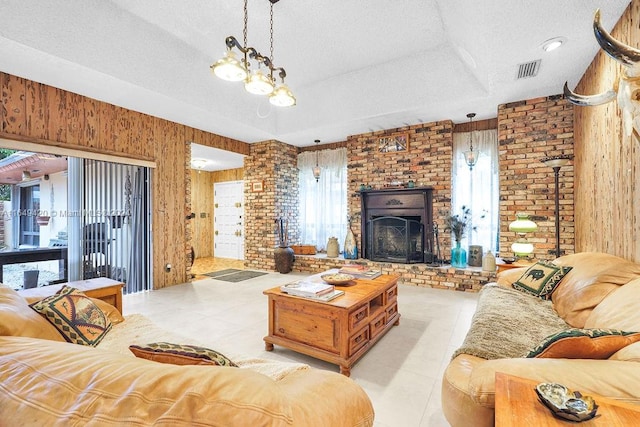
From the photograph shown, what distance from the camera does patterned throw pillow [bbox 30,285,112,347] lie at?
1.69 m

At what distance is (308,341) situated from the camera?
7.82ft

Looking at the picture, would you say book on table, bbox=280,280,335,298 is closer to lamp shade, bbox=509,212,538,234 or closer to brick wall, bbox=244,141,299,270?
lamp shade, bbox=509,212,538,234

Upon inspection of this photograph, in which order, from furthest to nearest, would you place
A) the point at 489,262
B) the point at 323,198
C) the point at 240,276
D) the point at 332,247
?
the point at 323,198 < the point at 332,247 < the point at 240,276 < the point at 489,262

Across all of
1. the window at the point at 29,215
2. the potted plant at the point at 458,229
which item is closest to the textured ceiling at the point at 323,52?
the window at the point at 29,215

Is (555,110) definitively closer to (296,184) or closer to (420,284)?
(420,284)

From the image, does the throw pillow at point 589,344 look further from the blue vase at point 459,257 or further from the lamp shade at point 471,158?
the lamp shade at point 471,158

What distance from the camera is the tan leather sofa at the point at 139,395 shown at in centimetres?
60

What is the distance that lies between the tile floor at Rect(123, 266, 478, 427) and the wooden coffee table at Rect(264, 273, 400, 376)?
0.11 metres

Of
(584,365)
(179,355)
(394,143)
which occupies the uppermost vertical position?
(394,143)

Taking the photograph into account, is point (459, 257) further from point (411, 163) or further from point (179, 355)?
point (179, 355)

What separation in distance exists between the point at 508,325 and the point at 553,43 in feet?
8.55

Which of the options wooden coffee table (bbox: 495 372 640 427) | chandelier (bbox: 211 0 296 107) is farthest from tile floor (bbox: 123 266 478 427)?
chandelier (bbox: 211 0 296 107)

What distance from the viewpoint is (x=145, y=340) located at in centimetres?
178

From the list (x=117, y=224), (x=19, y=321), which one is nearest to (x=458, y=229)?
(x=19, y=321)
